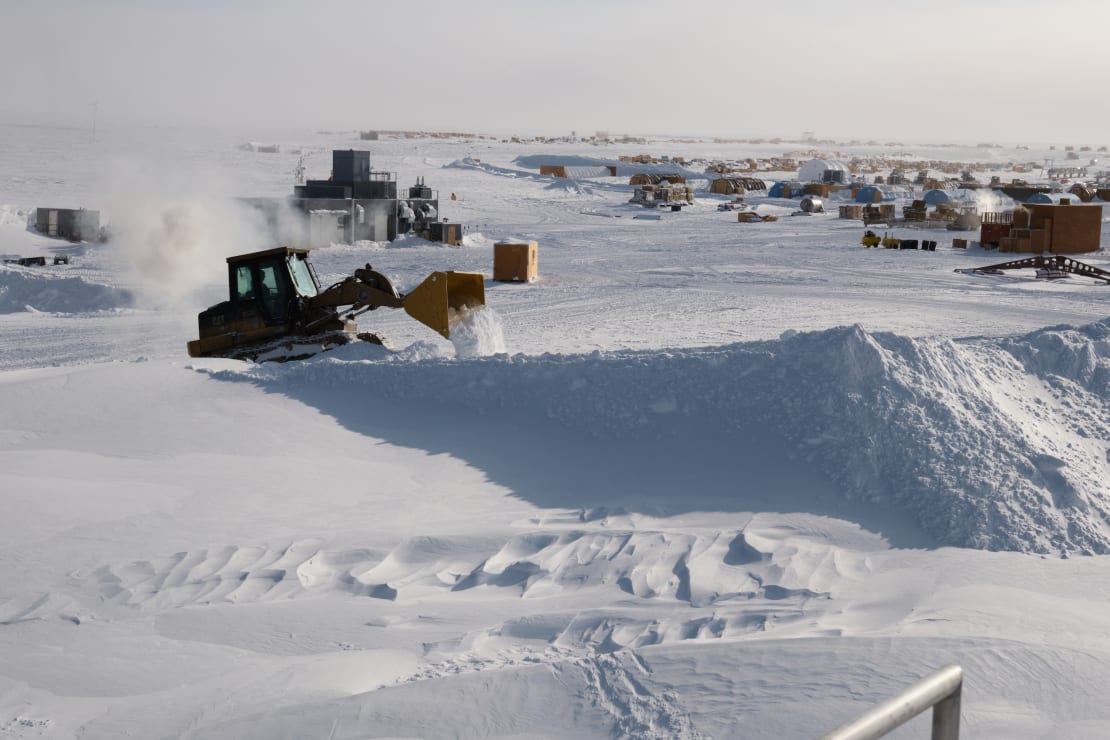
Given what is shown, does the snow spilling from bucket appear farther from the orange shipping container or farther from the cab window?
the orange shipping container

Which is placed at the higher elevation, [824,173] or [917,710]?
[824,173]

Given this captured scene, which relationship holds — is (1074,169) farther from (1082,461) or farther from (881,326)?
(1082,461)

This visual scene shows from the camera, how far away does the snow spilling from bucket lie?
49.7 feet

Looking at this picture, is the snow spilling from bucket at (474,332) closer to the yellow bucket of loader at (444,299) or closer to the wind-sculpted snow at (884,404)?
the yellow bucket of loader at (444,299)

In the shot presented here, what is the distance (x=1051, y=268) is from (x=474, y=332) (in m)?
21.4

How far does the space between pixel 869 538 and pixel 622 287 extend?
19.0m

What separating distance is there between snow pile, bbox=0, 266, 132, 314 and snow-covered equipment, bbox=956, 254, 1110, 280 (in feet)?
74.8

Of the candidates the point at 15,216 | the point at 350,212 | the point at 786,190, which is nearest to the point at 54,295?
the point at 350,212

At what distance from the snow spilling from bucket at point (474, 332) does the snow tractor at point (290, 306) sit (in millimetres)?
68

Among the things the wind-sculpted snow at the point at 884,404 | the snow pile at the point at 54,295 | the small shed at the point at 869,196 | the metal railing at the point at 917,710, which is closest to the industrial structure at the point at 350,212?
the snow pile at the point at 54,295

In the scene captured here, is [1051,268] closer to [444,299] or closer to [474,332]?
[474,332]

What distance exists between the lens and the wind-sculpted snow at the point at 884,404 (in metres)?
9.47

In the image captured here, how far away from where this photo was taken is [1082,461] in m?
10.5

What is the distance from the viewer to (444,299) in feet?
48.4
